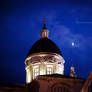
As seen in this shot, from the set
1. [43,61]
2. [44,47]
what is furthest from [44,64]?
[44,47]

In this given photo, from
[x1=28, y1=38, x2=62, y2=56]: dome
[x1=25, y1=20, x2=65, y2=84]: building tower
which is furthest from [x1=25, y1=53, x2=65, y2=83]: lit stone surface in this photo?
[x1=28, y1=38, x2=62, y2=56]: dome

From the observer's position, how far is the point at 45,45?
5162 cm

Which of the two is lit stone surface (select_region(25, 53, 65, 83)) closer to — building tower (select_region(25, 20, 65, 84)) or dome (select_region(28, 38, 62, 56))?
building tower (select_region(25, 20, 65, 84))

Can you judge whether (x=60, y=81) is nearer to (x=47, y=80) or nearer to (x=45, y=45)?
(x=47, y=80)

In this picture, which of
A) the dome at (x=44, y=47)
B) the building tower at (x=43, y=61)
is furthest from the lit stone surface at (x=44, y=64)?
the dome at (x=44, y=47)

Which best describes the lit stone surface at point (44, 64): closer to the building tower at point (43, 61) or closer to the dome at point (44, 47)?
the building tower at point (43, 61)

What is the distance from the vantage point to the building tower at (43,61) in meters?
49.7

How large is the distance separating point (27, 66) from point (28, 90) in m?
7.65

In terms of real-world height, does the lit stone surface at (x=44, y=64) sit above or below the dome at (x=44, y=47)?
below

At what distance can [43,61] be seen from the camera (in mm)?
49625

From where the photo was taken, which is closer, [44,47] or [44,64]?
[44,64]

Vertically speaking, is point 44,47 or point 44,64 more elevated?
point 44,47

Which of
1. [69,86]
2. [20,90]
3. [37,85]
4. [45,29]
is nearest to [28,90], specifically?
[20,90]

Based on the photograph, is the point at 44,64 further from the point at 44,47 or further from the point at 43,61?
the point at 44,47
